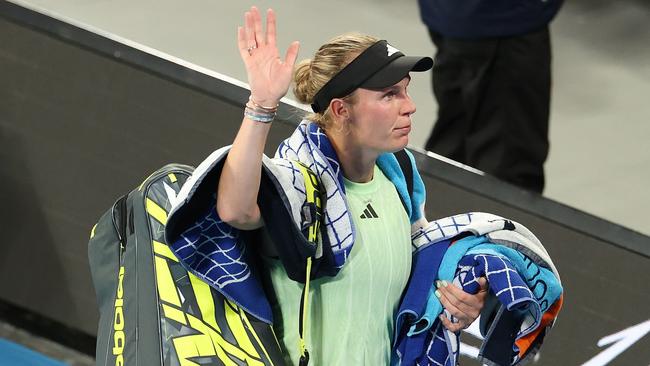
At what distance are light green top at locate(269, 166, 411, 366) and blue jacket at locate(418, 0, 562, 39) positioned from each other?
2.37 metres

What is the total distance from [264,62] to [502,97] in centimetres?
285

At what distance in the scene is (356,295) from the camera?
312 centimetres

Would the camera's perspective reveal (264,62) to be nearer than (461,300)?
Yes

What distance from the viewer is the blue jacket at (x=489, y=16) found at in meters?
5.43

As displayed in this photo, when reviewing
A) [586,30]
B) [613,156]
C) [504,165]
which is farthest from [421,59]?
[586,30]

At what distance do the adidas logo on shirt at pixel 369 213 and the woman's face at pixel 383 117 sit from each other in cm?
14

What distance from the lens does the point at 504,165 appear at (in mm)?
5652

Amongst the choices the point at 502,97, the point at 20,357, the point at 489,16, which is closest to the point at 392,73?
the point at 20,357

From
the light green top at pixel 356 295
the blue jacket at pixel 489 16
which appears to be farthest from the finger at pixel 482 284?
the blue jacket at pixel 489 16

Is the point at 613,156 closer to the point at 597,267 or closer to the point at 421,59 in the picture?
the point at 597,267

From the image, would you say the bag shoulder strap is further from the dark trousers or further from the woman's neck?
the dark trousers

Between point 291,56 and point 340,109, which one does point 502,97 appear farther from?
point 291,56

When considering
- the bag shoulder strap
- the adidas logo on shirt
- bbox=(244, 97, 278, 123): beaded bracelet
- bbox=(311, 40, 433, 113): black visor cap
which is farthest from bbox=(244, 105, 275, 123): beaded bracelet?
the bag shoulder strap

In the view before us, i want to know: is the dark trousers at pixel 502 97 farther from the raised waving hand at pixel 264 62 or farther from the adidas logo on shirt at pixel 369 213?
the raised waving hand at pixel 264 62
